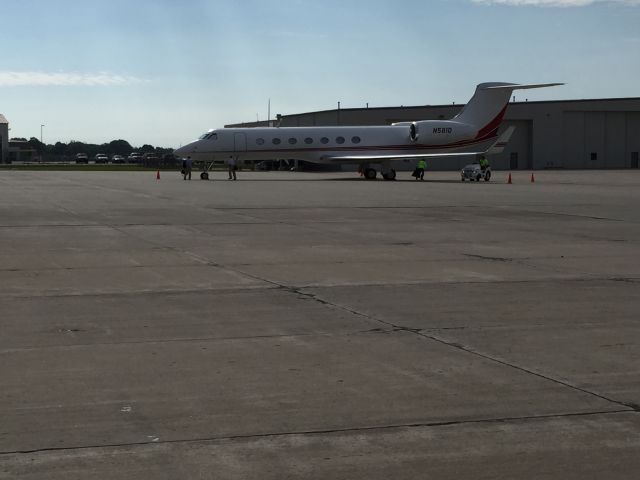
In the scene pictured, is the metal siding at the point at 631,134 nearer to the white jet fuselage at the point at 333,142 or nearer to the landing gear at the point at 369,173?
the white jet fuselage at the point at 333,142

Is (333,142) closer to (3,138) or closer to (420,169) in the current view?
(420,169)

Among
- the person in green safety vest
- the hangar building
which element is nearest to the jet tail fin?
the person in green safety vest

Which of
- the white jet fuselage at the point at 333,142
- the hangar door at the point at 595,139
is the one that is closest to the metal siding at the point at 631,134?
the hangar door at the point at 595,139

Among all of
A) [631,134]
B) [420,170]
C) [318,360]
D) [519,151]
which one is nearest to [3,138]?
[519,151]

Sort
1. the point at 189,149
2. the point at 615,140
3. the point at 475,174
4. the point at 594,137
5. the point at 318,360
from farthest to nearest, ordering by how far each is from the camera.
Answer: the point at 615,140 → the point at 594,137 → the point at 475,174 → the point at 189,149 → the point at 318,360

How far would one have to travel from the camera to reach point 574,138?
86.7 m

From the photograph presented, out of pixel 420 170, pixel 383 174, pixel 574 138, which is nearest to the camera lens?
pixel 383 174

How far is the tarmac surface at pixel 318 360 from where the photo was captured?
5281 millimetres

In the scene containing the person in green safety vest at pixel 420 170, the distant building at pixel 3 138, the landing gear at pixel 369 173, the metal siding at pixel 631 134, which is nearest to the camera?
the landing gear at pixel 369 173

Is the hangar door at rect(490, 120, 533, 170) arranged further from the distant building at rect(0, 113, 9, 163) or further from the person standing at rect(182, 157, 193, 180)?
the distant building at rect(0, 113, 9, 163)

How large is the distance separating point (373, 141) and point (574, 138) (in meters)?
39.3

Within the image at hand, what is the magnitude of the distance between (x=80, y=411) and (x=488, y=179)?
4930 cm

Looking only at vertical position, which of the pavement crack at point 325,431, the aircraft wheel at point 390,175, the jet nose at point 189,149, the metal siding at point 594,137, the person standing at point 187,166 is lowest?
the pavement crack at point 325,431

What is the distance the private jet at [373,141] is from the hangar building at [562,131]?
29968 millimetres
